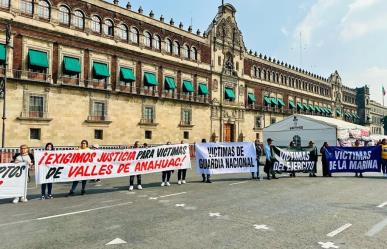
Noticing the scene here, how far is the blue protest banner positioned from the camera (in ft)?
53.6

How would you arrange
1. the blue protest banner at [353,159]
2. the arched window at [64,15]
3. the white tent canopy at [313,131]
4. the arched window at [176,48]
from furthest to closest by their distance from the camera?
1. the arched window at [176,48]
2. the white tent canopy at [313,131]
3. the arched window at [64,15]
4. the blue protest banner at [353,159]

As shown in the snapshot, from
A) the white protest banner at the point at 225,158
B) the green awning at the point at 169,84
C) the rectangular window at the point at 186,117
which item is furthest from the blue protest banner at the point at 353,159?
the rectangular window at the point at 186,117

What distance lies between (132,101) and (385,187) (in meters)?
24.5

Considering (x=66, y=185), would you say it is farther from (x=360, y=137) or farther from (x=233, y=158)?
(x=360, y=137)

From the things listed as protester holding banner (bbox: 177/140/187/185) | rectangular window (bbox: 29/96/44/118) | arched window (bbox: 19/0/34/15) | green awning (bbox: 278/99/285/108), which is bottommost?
protester holding banner (bbox: 177/140/187/185)

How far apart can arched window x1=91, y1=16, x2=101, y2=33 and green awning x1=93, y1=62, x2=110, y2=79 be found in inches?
131

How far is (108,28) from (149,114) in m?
9.81

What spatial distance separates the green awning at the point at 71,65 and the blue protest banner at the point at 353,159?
2157 cm

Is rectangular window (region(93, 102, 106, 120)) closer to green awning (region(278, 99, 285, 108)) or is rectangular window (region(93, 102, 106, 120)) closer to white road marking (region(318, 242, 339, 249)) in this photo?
white road marking (region(318, 242, 339, 249))

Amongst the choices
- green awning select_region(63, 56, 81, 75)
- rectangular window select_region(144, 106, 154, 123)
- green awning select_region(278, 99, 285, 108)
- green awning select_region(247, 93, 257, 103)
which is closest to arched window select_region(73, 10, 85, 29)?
green awning select_region(63, 56, 81, 75)

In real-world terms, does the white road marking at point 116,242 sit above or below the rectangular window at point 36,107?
below

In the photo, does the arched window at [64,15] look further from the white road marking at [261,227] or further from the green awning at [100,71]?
the white road marking at [261,227]

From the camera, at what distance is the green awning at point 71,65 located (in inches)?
1035

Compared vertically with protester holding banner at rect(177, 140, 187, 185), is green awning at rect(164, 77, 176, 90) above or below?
above
